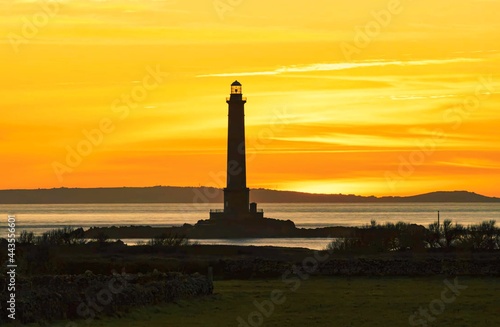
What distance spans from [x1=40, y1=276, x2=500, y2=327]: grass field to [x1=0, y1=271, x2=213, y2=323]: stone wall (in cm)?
36

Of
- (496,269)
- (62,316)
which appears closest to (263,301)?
(62,316)

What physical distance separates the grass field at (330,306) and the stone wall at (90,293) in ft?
1.19

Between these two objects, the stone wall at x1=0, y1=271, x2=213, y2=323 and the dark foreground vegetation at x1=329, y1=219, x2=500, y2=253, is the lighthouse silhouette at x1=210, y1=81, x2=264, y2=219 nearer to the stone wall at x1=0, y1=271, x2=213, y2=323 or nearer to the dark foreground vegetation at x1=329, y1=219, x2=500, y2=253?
the dark foreground vegetation at x1=329, y1=219, x2=500, y2=253

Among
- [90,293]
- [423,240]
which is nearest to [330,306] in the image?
[90,293]

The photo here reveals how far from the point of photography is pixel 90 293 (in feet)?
87.3

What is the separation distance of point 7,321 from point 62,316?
5.91 ft

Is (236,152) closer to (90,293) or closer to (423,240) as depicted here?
(423,240)

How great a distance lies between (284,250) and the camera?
7325 centimetres

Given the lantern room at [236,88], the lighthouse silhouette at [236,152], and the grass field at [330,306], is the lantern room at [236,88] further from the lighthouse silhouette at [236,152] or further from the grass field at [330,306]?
the grass field at [330,306]

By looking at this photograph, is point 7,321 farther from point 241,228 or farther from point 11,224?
point 241,228

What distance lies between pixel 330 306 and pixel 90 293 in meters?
7.49

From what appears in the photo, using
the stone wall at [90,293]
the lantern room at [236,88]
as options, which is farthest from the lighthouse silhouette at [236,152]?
the stone wall at [90,293]

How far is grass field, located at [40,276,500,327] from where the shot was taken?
27062mm

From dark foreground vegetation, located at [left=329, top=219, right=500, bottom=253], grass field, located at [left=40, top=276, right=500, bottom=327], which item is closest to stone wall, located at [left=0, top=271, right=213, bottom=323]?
grass field, located at [left=40, top=276, right=500, bottom=327]
